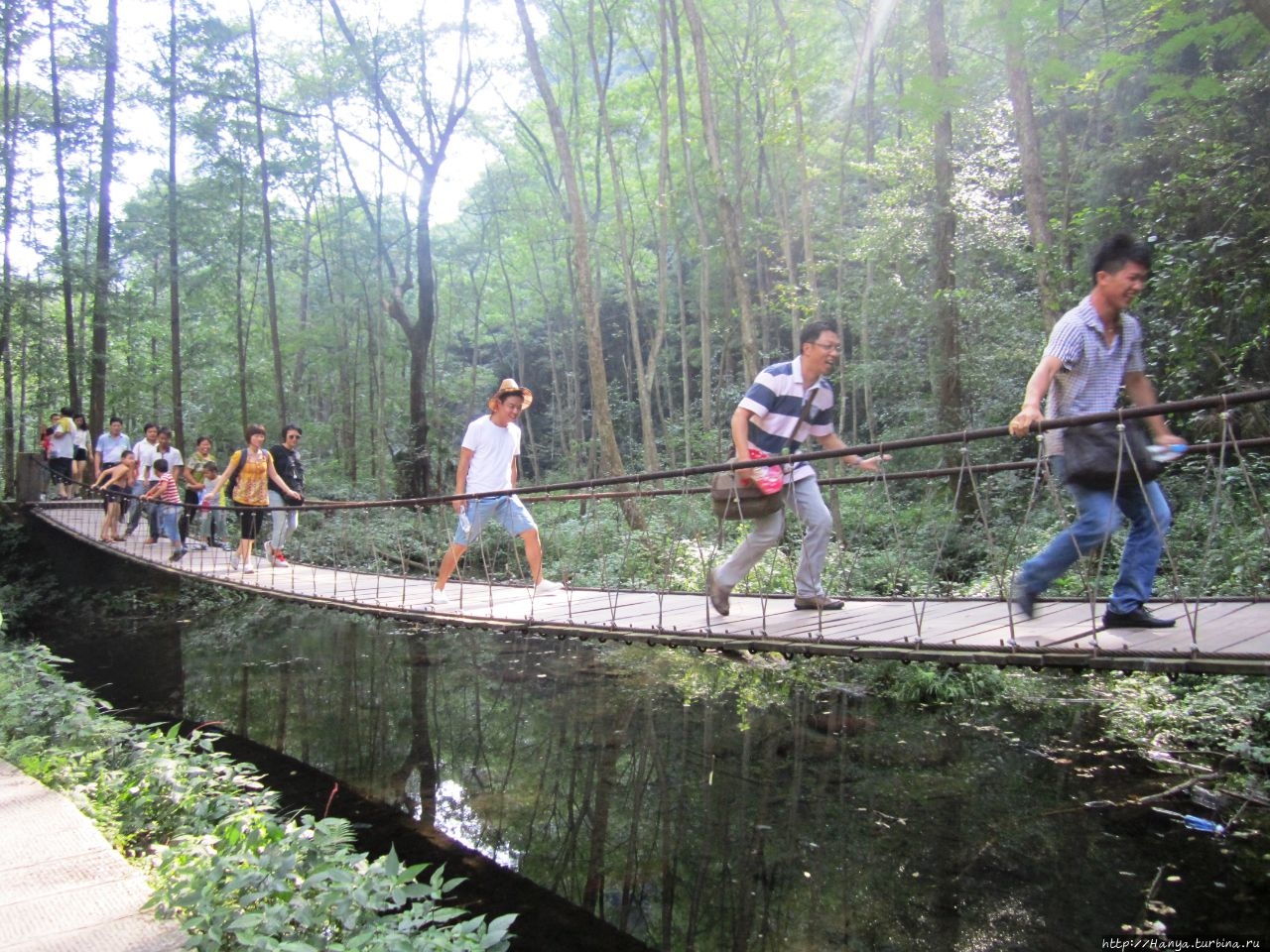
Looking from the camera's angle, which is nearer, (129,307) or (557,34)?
(129,307)

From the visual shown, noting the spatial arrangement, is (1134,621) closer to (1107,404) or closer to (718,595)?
(1107,404)

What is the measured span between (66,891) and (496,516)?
296cm

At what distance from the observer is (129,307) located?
14156 millimetres

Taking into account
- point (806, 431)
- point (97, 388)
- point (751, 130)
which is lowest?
point (806, 431)

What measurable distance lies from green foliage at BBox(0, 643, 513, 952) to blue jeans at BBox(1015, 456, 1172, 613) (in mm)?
2166

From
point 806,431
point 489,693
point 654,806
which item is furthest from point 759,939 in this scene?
point 489,693

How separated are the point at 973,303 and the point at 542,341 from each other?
67.7 feet

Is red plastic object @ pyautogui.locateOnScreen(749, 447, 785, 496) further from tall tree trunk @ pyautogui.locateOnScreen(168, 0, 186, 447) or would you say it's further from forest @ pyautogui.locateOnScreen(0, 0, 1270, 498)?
tall tree trunk @ pyautogui.locateOnScreen(168, 0, 186, 447)

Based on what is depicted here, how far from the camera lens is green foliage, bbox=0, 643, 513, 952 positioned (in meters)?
2.46

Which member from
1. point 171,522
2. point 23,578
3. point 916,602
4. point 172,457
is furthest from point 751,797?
point 23,578

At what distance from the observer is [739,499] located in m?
3.63

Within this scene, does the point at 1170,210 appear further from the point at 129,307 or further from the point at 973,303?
the point at 129,307

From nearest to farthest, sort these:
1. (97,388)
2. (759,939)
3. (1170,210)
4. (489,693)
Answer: (759,939), (1170,210), (489,693), (97,388)

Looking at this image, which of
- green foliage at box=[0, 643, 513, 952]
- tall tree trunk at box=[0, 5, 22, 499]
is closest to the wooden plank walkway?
green foliage at box=[0, 643, 513, 952]
